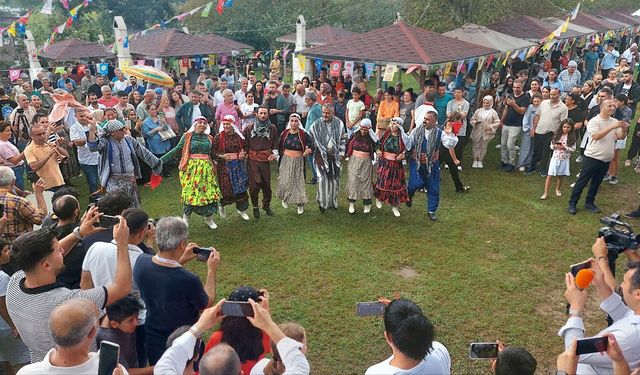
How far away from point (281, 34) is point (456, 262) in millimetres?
25026

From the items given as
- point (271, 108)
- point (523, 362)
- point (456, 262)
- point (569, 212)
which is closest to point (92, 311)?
point (523, 362)

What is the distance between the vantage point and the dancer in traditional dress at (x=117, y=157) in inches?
233

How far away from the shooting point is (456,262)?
6.21 meters

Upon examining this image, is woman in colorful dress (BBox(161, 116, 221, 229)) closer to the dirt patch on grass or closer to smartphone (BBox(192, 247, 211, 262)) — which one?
the dirt patch on grass

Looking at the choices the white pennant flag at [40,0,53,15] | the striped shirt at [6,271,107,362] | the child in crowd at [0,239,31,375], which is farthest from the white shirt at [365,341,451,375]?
the white pennant flag at [40,0,53,15]

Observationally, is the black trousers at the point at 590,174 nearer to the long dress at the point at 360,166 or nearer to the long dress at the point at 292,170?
the long dress at the point at 360,166

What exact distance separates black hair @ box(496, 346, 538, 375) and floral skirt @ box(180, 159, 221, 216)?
4.92 meters

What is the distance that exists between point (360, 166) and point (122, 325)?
16.6ft

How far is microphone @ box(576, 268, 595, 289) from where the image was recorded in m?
2.74

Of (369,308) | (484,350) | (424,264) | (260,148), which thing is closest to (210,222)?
(260,148)

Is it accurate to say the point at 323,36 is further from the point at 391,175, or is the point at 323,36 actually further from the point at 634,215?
the point at 634,215

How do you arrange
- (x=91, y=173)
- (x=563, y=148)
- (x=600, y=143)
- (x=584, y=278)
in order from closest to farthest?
(x=584, y=278), (x=600, y=143), (x=91, y=173), (x=563, y=148)

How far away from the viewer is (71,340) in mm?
2223

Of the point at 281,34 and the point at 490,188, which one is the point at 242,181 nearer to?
the point at 490,188
